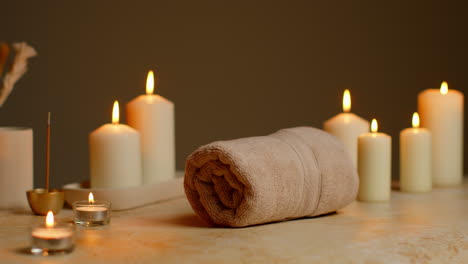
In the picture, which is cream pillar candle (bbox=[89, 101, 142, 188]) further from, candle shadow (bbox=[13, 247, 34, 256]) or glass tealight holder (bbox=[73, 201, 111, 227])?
candle shadow (bbox=[13, 247, 34, 256])

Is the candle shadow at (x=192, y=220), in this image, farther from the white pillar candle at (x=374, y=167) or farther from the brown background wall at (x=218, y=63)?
the brown background wall at (x=218, y=63)

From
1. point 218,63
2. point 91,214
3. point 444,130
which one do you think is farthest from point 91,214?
point 218,63

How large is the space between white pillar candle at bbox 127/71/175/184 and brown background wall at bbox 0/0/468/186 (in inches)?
40.6

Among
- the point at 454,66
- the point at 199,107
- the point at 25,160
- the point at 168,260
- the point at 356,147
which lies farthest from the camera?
the point at 199,107

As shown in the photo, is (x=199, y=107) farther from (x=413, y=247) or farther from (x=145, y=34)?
(x=413, y=247)

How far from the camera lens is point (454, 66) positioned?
2.20m

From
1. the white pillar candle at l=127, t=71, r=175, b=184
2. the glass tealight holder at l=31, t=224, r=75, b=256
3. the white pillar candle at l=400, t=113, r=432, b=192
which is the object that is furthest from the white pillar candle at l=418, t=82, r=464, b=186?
the glass tealight holder at l=31, t=224, r=75, b=256

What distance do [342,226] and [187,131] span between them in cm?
135

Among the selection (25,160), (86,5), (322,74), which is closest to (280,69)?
(322,74)

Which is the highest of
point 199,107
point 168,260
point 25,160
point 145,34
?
point 145,34

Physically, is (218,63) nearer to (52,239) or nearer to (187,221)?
(187,221)

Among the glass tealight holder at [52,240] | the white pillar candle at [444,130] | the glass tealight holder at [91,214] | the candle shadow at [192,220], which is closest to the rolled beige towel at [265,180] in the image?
the candle shadow at [192,220]

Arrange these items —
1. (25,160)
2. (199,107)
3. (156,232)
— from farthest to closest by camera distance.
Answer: (199,107)
(25,160)
(156,232)

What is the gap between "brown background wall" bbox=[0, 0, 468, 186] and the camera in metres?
2.25
